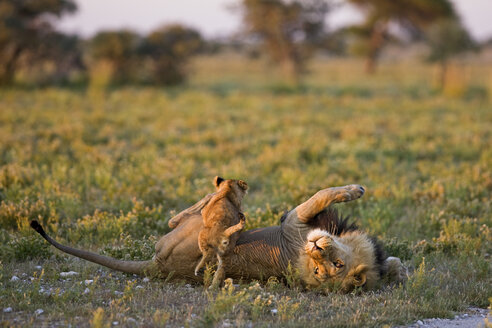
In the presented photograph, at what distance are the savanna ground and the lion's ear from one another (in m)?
0.11

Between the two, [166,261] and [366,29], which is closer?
[166,261]

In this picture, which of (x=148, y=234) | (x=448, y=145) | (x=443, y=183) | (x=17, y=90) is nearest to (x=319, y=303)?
(x=148, y=234)

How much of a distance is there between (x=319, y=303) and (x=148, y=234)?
7.81 ft

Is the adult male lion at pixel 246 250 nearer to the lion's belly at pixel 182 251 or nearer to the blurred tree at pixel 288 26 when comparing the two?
the lion's belly at pixel 182 251

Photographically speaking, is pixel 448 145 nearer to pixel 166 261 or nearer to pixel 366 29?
pixel 166 261

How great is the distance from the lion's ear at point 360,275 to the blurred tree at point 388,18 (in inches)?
1196

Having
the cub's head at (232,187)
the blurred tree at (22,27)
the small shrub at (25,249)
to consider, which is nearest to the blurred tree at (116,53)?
the blurred tree at (22,27)

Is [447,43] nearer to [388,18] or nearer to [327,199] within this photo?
[388,18]

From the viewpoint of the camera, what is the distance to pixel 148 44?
71.9 feet

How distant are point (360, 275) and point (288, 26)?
22927mm

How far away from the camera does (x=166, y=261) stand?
4.63 meters

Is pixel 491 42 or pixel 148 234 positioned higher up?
pixel 491 42

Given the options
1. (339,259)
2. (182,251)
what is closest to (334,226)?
(339,259)

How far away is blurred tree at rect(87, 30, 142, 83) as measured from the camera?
68.5 feet
